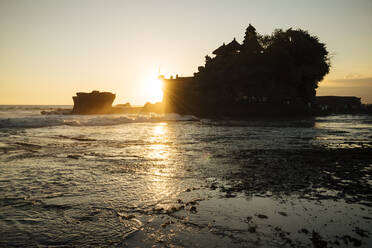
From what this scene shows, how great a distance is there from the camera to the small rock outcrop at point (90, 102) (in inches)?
2350

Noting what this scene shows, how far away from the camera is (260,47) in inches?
1948

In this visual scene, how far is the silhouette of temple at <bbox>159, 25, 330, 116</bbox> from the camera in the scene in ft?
137

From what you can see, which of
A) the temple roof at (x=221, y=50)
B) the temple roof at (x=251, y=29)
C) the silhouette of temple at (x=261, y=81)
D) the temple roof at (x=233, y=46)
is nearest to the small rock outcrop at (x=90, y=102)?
the silhouette of temple at (x=261, y=81)

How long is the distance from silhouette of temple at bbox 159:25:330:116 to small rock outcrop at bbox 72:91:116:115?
25.7m

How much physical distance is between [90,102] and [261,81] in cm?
4431

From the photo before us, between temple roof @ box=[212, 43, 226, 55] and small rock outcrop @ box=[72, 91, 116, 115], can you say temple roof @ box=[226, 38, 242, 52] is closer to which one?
temple roof @ box=[212, 43, 226, 55]

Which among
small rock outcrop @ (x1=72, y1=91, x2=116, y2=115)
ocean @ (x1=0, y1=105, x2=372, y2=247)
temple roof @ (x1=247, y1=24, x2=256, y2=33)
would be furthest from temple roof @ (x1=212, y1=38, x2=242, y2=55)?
ocean @ (x1=0, y1=105, x2=372, y2=247)

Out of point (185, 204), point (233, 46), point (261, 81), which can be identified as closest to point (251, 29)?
point (233, 46)

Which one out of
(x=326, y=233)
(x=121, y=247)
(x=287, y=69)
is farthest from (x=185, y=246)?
(x=287, y=69)

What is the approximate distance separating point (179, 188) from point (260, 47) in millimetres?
51801

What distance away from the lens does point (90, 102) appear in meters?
60.5

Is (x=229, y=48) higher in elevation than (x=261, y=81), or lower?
higher

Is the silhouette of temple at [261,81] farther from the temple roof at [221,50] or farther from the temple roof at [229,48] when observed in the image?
the temple roof at [221,50]

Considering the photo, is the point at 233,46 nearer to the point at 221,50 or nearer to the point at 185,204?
the point at 221,50
